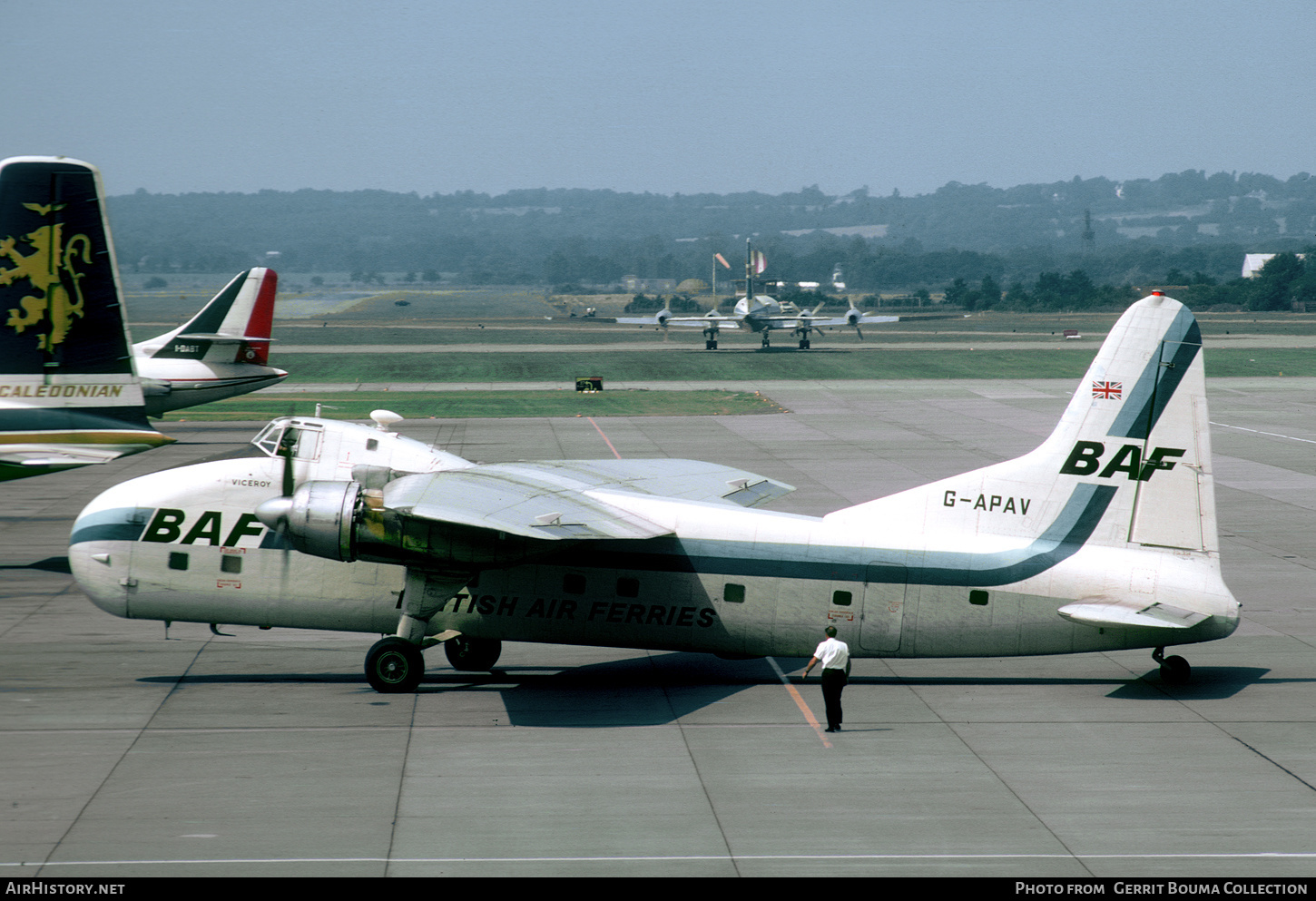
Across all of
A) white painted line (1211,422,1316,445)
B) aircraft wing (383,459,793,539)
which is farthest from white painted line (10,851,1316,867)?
white painted line (1211,422,1316,445)

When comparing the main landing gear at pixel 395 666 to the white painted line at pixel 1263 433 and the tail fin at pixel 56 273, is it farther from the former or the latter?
the white painted line at pixel 1263 433

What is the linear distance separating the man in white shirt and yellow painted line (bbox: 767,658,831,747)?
231 millimetres

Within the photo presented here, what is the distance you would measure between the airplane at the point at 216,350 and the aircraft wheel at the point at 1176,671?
3861 cm

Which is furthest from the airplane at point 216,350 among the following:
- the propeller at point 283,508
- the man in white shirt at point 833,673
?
the man in white shirt at point 833,673

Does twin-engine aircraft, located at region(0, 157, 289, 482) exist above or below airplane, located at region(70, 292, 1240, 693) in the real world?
above

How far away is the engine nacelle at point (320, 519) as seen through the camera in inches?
709

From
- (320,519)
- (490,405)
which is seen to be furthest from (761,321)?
(320,519)

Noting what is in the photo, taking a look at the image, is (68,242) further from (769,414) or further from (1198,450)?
(769,414)

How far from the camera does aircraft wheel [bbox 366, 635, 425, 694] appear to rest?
769 inches

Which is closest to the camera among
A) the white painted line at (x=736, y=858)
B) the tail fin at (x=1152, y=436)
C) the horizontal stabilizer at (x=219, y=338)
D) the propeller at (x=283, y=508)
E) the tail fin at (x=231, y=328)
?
the white painted line at (x=736, y=858)

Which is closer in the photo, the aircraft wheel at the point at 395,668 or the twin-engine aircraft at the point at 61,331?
the twin-engine aircraft at the point at 61,331

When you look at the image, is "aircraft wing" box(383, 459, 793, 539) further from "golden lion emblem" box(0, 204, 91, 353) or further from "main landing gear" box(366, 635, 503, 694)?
"golden lion emblem" box(0, 204, 91, 353)

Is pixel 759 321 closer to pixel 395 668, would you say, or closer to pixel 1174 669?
pixel 1174 669
